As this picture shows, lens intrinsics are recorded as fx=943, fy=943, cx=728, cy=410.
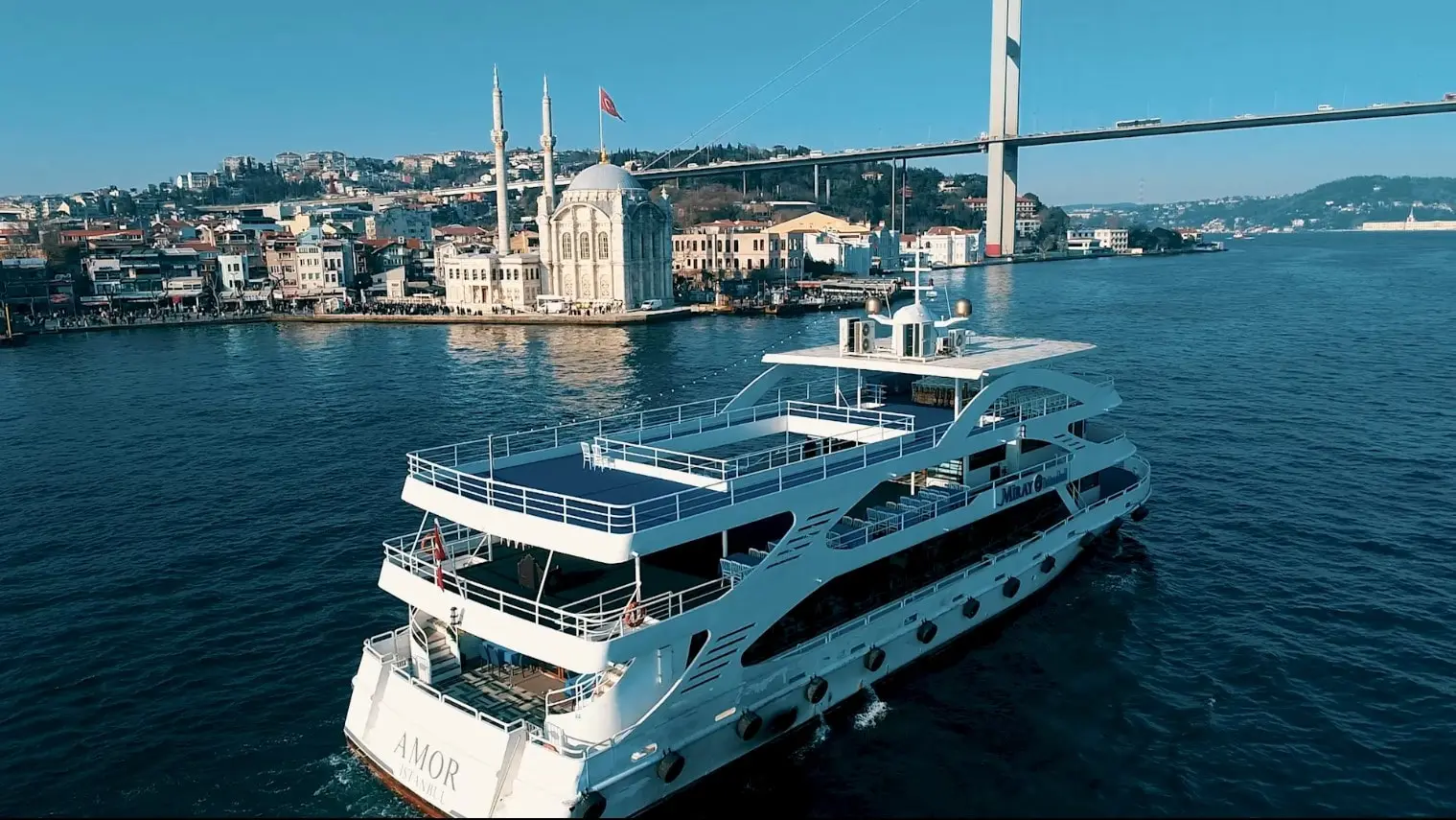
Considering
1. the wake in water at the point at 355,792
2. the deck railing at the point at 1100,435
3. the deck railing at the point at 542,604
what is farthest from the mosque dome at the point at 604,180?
the wake in water at the point at 355,792

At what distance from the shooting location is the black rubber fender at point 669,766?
1060cm

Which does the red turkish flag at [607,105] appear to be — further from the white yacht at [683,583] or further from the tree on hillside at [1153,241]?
the tree on hillside at [1153,241]

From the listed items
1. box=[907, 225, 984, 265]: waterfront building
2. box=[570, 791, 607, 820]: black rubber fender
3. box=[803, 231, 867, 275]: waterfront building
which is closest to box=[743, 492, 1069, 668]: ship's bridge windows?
box=[570, 791, 607, 820]: black rubber fender

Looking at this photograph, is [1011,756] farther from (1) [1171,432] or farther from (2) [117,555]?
(1) [1171,432]

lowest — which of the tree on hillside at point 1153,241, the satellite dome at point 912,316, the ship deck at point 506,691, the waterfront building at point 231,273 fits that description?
the ship deck at point 506,691

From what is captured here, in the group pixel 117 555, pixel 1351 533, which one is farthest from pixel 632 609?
pixel 1351 533

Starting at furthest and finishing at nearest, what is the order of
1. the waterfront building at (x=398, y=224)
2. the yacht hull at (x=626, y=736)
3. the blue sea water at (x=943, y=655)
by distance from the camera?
the waterfront building at (x=398, y=224)
the blue sea water at (x=943, y=655)
the yacht hull at (x=626, y=736)

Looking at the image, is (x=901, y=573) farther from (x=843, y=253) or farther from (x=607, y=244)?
(x=843, y=253)

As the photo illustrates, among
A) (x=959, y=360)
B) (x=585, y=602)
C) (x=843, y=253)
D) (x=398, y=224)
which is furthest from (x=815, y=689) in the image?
(x=398, y=224)

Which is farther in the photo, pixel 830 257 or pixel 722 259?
pixel 830 257

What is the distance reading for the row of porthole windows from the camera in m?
76.7

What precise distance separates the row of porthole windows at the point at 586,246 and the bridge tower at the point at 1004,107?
77658 mm

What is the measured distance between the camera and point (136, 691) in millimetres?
14297

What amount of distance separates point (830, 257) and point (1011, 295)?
98.7 feet
